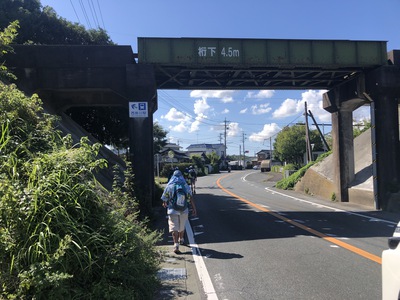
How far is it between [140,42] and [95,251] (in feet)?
38.2

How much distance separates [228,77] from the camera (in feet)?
58.0

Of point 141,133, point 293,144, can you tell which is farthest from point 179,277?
point 293,144

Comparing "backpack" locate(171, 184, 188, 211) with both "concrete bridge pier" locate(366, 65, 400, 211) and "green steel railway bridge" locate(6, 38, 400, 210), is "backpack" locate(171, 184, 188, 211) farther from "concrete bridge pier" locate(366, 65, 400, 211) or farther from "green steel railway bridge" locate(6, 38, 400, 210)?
"concrete bridge pier" locate(366, 65, 400, 211)

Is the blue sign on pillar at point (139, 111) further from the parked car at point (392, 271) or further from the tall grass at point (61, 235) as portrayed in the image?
the parked car at point (392, 271)

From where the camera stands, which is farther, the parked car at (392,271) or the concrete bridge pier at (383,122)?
the concrete bridge pier at (383,122)

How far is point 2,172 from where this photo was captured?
471 centimetres

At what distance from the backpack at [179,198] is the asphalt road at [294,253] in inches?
43.3

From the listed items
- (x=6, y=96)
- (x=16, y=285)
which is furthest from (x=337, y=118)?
(x=16, y=285)

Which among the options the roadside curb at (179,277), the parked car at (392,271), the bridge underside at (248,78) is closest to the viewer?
the parked car at (392,271)

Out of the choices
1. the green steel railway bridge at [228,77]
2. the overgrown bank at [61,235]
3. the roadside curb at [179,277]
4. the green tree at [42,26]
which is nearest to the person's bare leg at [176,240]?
the roadside curb at [179,277]

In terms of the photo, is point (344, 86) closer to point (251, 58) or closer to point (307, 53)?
point (307, 53)

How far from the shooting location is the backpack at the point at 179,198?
7.77 m

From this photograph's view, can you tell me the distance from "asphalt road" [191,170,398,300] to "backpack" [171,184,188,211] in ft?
3.61

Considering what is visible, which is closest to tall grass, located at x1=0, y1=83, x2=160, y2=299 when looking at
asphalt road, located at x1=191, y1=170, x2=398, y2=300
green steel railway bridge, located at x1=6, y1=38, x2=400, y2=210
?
asphalt road, located at x1=191, y1=170, x2=398, y2=300
